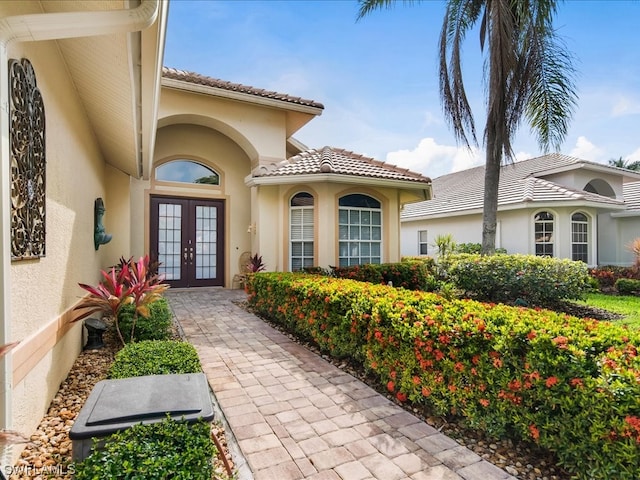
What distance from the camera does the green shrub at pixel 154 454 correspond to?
6.37ft

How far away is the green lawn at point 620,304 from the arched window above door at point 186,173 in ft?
40.8

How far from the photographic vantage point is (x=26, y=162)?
2926mm

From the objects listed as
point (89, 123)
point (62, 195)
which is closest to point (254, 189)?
point (89, 123)

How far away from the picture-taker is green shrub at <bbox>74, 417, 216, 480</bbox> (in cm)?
194

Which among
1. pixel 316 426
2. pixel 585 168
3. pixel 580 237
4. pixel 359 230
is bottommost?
pixel 316 426

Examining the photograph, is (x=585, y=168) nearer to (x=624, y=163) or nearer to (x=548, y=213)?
(x=548, y=213)

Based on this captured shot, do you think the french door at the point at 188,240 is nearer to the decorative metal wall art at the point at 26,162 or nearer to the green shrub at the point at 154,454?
the decorative metal wall art at the point at 26,162

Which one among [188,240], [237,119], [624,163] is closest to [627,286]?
[237,119]

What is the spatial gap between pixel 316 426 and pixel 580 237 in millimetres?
16154

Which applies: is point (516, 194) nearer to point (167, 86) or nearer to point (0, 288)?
point (167, 86)

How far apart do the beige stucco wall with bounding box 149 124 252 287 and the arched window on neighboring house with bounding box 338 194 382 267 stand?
3.95 m

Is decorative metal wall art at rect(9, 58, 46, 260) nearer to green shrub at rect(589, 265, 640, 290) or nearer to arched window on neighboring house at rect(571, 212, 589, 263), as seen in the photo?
green shrub at rect(589, 265, 640, 290)

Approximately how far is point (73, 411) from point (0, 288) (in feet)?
6.58

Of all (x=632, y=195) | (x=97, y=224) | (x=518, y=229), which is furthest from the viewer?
(x=632, y=195)
